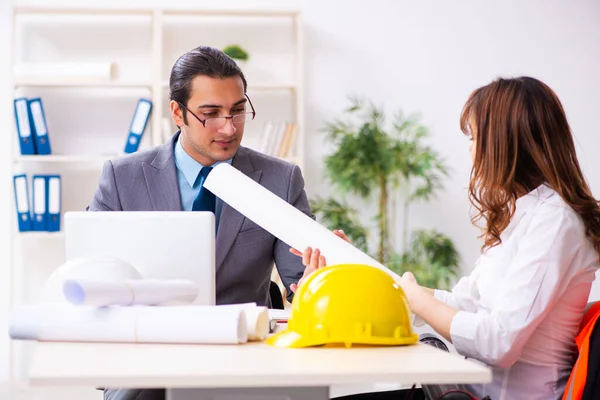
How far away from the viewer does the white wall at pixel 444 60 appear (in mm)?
5020

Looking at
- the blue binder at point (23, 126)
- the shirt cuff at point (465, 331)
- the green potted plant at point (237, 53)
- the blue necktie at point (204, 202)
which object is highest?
the green potted plant at point (237, 53)

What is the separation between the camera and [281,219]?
1992mm

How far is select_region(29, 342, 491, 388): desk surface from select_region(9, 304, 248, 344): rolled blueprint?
3 cm

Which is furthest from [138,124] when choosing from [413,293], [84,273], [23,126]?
[413,293]

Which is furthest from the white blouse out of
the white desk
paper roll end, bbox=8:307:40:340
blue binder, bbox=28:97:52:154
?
blue binder, bbox=28:97:52:154

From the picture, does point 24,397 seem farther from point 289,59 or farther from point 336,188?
point 289,59

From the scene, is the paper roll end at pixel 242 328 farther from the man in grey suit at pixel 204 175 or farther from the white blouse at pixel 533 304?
the man in grey suit at pixel 204 175

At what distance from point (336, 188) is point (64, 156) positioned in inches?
63.5

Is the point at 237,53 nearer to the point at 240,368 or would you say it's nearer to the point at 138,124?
the point at 138,124

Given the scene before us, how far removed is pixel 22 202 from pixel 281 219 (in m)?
2.99

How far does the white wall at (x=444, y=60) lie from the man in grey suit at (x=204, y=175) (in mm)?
2405

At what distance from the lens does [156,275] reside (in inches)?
72.2

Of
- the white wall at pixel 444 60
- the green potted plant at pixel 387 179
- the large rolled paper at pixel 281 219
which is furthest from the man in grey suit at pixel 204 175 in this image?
the white wall at pixel 444 60

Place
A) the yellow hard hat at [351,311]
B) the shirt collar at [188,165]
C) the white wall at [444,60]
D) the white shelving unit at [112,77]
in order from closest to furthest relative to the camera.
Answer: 1. the yellow hard hat at [351,311]
2. the shirt collar at [188,165]
3. the white shelving unit at [112,77]
4. the white wall at [444,60]
